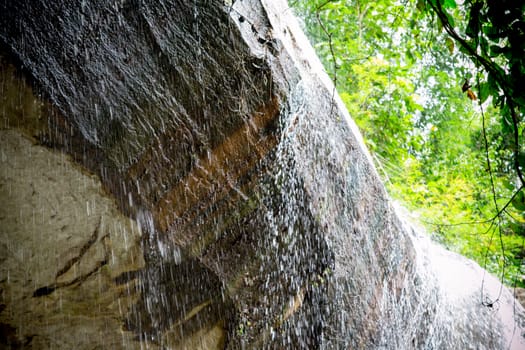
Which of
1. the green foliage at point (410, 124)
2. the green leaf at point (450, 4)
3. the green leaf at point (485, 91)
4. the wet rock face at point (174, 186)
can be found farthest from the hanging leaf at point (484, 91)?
the green foliage at point (410, 124)

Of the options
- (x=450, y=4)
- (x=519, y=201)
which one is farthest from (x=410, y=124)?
(x=519, y=201)

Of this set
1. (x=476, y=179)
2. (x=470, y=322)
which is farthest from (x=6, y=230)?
(x=476, y=179)

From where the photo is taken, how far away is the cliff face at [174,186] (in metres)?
2.71

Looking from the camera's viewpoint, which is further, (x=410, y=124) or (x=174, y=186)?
(x=410, y=124)

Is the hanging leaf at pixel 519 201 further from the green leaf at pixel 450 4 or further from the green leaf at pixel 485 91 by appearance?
the green leaf at pixel 450 4

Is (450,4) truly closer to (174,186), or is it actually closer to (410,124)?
(174,186)

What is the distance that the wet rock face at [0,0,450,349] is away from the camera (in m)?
2.71

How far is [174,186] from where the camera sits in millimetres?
2848

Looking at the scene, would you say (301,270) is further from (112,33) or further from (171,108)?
(112,33)

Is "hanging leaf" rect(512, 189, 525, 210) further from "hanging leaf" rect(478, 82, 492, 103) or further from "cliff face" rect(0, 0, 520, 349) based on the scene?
"cliff face" rect(0, 0, 520, 349)

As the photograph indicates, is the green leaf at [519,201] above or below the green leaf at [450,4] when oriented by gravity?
below

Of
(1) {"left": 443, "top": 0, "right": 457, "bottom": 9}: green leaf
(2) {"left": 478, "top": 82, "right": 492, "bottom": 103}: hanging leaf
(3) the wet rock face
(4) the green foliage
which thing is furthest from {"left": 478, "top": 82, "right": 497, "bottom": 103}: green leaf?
(4) the green foliage

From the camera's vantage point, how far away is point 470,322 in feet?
14.6

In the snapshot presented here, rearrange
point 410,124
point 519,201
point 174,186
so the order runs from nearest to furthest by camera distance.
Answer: point 519,201 < point 174,186 < point 410,124
